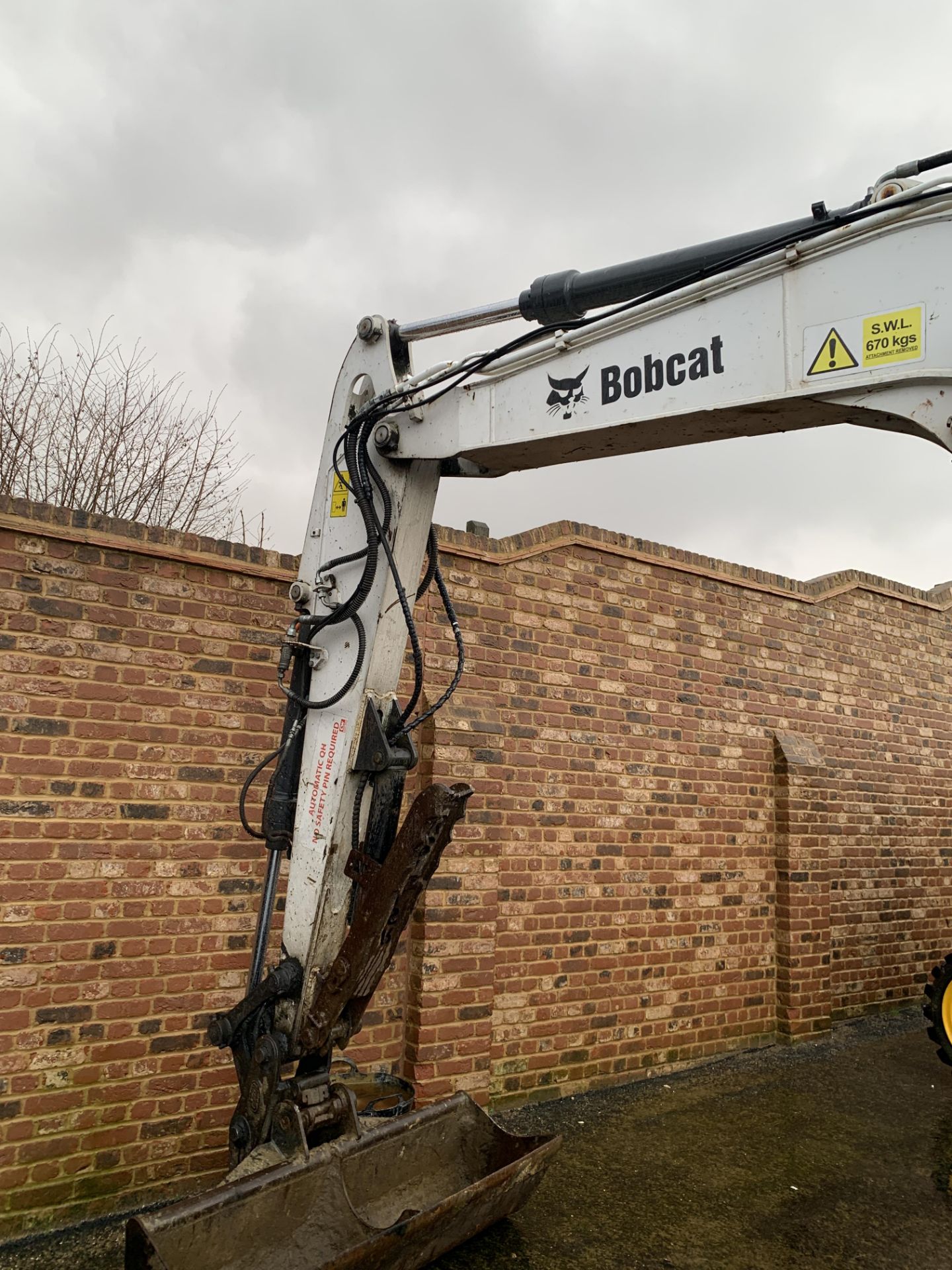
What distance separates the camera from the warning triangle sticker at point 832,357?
2.57 m

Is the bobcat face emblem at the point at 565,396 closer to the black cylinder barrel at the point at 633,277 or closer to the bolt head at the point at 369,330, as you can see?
the black cylinder barrel at the point at 633,277

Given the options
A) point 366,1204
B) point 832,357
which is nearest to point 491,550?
point 832,357

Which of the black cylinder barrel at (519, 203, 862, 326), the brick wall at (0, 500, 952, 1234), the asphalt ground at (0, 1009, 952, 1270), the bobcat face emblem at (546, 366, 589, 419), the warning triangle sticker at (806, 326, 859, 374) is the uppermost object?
the black cylinder barrel at (519, 203, 862, 326)

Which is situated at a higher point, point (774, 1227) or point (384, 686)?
point (384, 686)

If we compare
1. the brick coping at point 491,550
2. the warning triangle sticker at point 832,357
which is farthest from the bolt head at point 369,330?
Answer: the warning triangle sticker at point 832,357

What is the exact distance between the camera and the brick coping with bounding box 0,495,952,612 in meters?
3.98

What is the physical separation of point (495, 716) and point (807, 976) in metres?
3.41

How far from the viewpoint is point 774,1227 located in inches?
154

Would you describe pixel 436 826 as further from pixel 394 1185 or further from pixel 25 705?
pixel 25 705

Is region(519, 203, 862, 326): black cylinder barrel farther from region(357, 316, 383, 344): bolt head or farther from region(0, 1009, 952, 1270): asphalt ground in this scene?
region(0, 1009, 952, 1270): asphalt ground

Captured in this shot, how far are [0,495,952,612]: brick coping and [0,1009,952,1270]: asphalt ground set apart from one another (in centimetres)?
278

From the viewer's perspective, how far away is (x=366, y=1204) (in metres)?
3.27

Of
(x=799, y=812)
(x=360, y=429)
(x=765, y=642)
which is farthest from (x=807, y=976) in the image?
(x=360, y=429)

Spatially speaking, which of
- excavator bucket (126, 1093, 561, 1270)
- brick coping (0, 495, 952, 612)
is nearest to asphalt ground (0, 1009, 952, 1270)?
excavator bucket (126, 1093, 561, 1270)
